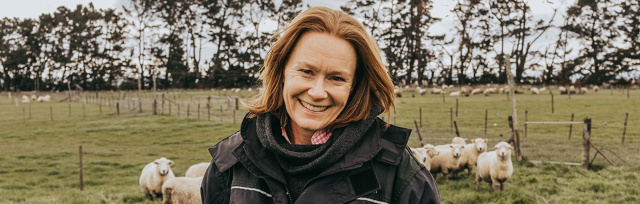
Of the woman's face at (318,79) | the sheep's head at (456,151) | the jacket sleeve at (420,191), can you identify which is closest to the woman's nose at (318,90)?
the woman's face at (318,79)

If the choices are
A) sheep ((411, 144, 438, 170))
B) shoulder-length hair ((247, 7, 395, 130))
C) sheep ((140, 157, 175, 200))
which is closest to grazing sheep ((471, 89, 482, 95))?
sheep ((411, 144, 438, 170))

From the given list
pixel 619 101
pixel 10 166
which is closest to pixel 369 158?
pixel 10 166

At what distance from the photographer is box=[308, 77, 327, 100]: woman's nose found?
1.86 metres

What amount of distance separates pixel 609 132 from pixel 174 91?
48.0 m

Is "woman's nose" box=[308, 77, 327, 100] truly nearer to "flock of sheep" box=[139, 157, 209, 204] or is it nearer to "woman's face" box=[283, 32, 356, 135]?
"woman's face" box=[283, 32, 356, 135]

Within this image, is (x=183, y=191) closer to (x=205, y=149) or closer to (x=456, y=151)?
(x=456, y=151)

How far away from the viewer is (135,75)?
68312mm

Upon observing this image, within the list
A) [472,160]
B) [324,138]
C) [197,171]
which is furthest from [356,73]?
[472,160]

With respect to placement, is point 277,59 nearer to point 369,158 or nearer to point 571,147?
point 369,158

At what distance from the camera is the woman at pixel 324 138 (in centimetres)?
176

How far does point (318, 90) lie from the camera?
1865mm

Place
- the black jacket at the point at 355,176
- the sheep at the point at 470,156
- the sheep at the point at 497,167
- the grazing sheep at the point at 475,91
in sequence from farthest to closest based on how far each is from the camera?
the grazing sheep at the point at 475,91, the sheep at the point at 470,156, the sheep at the point at 497,167, the black jacket at the point at 355,176

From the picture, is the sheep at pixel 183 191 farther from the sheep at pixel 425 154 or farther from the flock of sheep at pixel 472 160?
the sheep at pixel 425 154

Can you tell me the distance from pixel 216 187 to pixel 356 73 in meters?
0.73
